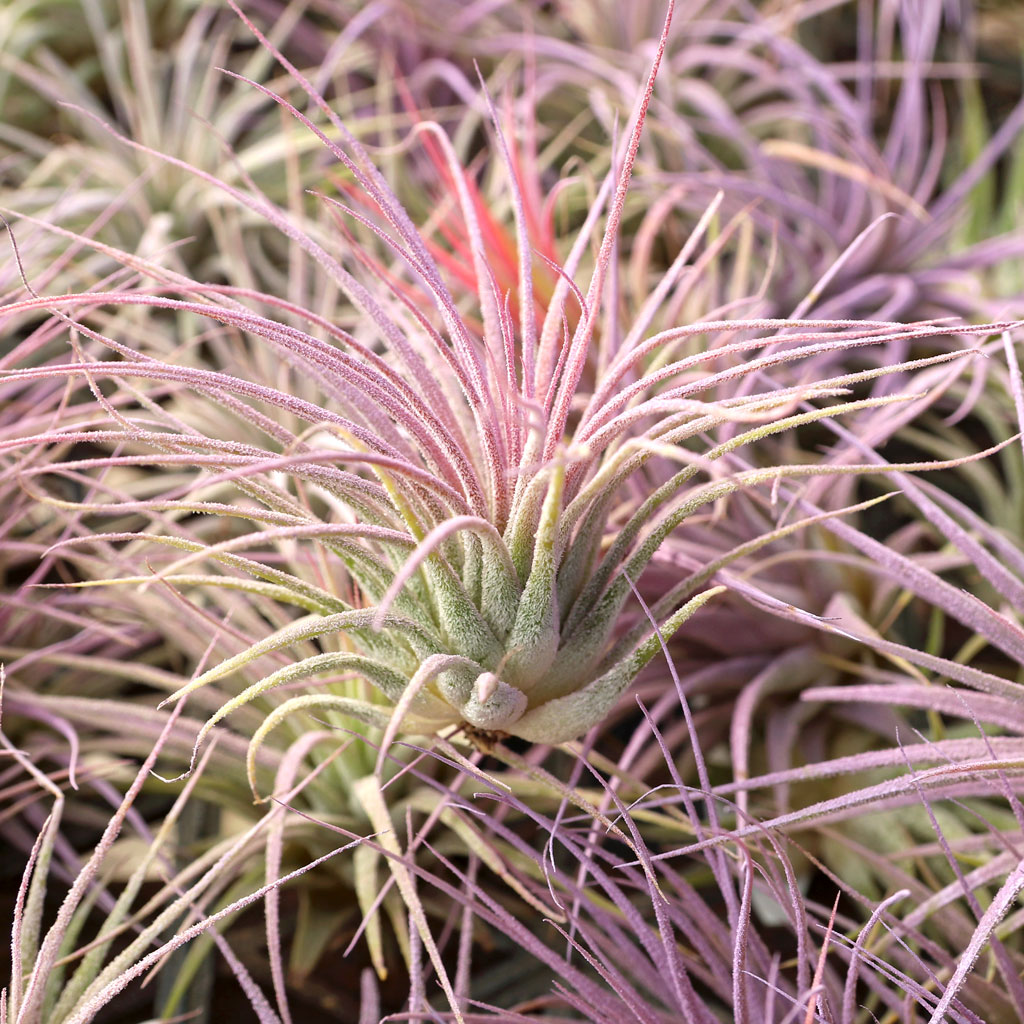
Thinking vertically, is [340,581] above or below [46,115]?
below

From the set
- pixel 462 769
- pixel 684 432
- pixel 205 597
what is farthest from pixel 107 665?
pixel 684 432

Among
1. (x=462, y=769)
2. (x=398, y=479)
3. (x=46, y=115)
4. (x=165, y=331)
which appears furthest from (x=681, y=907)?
(x=46, y=115)

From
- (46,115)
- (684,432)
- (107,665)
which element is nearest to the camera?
(684,432)

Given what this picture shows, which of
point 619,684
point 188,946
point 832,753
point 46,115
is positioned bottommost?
point 188,946

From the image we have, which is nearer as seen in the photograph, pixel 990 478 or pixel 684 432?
pixel 684 432

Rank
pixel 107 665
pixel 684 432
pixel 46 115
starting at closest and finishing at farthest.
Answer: pixel 684 432, pixel 107 665, pixel 46 115

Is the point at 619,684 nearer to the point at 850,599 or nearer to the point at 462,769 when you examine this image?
the point at 462,769

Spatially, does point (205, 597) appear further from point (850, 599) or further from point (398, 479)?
point (850, 599)
